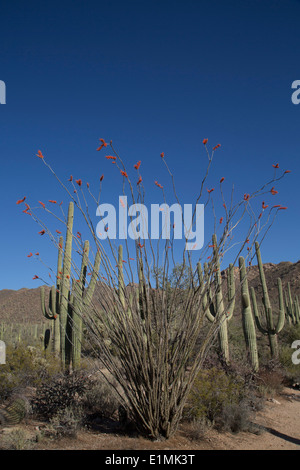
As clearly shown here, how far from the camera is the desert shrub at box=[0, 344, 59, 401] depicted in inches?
279

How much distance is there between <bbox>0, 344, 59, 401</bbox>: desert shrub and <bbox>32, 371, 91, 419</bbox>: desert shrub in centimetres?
97

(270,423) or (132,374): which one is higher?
(132,374)

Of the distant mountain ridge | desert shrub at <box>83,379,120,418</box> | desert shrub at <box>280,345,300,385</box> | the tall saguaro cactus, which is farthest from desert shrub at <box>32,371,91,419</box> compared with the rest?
the distant mountain ridge

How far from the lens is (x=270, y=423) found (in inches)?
261

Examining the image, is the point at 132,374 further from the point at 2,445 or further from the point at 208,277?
the point at 2,445

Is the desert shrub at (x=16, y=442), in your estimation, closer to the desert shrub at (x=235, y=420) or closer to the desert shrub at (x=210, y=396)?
the desert shrub at (x=210, y=396)

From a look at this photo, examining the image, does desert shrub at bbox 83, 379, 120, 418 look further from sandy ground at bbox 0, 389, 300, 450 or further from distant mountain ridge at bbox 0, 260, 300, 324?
distant mountain ridge at bbox 0, 260, 300, 324

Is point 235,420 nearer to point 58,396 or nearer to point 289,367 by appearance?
point 58,396

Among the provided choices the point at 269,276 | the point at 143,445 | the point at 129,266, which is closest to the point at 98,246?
the point at 129,266

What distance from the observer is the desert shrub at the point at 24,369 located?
708 cm

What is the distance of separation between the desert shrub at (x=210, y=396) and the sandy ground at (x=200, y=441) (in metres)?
0.40

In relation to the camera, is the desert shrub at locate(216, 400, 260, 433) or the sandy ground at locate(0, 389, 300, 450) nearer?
the sandy ground at locate(0, 389, 300, 450)
